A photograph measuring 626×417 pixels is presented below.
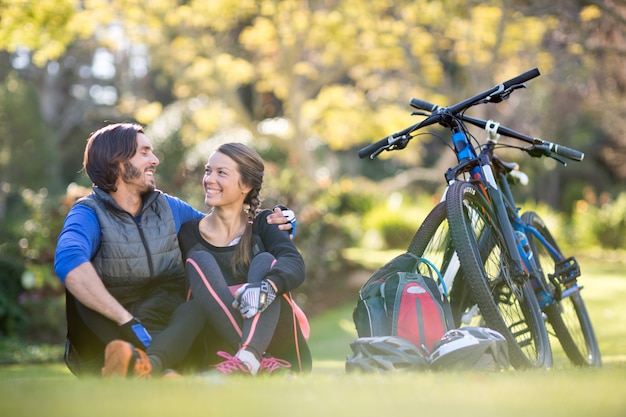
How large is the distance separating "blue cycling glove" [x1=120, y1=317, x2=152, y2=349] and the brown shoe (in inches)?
15.7

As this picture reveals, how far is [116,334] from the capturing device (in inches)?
149

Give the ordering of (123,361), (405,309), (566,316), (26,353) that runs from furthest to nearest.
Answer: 1. (26,353)
2. (566,316)
3. (405,309)
4. (123,361)

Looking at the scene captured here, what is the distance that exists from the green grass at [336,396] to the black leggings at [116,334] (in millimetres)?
459

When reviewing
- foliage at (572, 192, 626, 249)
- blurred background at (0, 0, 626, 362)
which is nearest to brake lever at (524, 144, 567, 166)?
blurred background at (0, 0, 626, 362)

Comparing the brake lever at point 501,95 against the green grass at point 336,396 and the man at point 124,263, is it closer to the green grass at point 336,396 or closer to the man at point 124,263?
the man at point 124,263

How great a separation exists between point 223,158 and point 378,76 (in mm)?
15777

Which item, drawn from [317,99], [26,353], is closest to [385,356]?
[26,353]

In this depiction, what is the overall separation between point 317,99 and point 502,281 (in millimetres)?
15154

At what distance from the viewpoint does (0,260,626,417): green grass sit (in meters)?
2.38

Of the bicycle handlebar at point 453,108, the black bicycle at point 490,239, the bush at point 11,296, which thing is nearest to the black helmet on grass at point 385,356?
the black bicycle at point 490,239

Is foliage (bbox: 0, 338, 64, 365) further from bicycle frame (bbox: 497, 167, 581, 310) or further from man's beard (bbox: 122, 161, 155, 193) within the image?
bicycle frame (bbox: 497, 167, 581, 310)

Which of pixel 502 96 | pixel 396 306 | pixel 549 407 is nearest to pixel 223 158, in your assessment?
pixel 396 306

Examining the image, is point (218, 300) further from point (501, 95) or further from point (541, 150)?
point (541, 150)

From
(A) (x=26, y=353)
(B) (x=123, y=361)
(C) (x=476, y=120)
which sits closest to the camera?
(B) (x=123, y=361)
